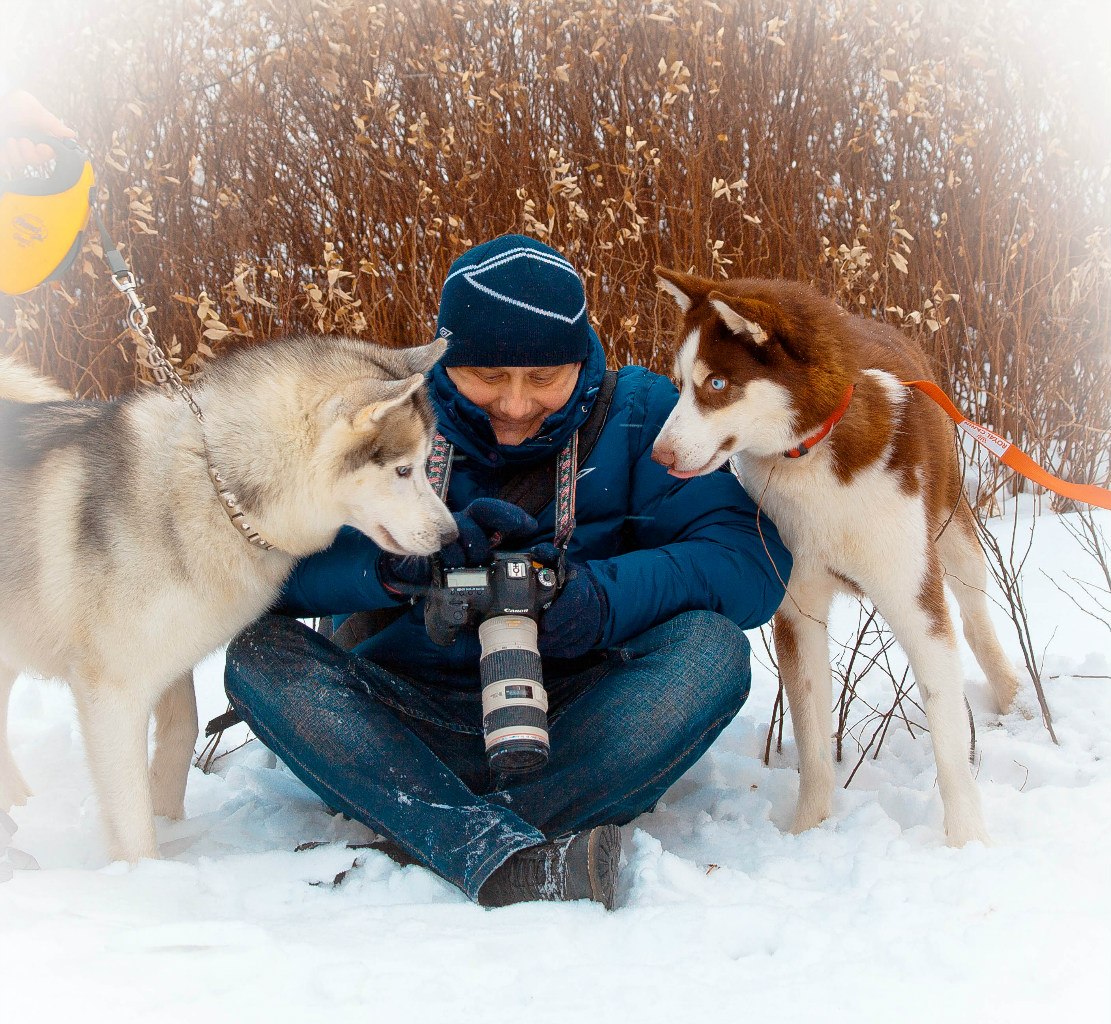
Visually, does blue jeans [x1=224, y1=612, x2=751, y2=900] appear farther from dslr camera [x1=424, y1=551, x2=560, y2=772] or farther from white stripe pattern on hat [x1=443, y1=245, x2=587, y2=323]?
white stripe pattern on hat [x1=443, y1=245, x2=587, y2=323]

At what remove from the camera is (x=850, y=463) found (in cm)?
229

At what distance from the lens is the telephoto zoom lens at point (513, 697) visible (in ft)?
6.23

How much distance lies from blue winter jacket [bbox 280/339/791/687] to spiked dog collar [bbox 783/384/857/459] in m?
0.22

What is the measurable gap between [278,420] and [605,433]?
810mm

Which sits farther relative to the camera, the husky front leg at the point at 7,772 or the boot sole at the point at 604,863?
the husky front leg at the point at 7,772

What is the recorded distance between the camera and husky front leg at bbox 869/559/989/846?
226 centimetres

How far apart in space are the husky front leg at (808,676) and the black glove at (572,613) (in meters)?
0.60

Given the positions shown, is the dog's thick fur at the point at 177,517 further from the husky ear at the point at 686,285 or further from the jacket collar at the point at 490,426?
the husky ear at the point at 686,285

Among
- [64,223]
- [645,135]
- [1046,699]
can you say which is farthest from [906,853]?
[645,135]

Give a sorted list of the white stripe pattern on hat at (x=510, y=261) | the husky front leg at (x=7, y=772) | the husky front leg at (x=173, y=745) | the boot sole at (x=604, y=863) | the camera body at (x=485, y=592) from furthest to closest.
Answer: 1. the husky front leg at (x=7, y=772)
2. the husky front leg at (x=173, y=745)
3. the white stripe pattern on hat at (x=510, y=261)
4. the camera body at (x=485, y=592)
5. the boot sole at (x=604, y=863)

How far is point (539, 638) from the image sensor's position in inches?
86.7

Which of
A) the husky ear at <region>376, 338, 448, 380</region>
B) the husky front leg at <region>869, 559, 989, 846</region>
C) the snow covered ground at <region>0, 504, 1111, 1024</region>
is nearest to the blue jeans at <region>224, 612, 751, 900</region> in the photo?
the snow covered ground at <region>0, 504, 1111, 1024</region>

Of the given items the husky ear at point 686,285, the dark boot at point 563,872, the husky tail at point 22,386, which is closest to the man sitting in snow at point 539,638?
the dark boot at point 563,872

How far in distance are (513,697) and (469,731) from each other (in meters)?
0.47
